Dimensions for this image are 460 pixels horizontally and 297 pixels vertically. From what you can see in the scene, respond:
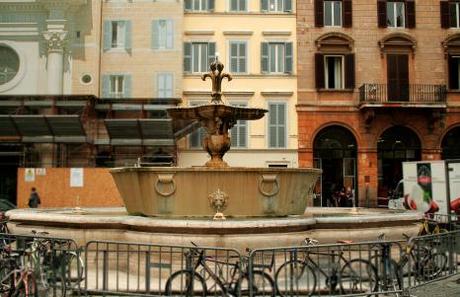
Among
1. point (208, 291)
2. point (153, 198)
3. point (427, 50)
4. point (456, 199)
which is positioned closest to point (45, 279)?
point (208, 291)

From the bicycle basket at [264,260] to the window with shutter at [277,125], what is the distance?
26010 millimetres

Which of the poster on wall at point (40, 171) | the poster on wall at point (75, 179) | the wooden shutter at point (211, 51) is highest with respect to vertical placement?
the wooden shutter at point (211, 51)

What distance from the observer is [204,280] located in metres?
8.08

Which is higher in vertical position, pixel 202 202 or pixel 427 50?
pixel 427 50

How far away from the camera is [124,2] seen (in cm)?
3519

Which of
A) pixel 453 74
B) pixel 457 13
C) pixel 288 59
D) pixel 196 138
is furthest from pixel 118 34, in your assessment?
pixel 457 13

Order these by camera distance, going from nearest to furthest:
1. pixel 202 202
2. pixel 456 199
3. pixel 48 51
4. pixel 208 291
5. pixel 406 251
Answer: pixel 208 291, pixel 406 251, pixel 202 202, pixel 456 199, pixel 48 51

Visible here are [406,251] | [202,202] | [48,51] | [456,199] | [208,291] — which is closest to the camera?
[208,291]

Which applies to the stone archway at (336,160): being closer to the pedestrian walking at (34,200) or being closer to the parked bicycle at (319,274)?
the pedestrian walking at (34,200)

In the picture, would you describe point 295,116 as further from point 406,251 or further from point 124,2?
point 406,251

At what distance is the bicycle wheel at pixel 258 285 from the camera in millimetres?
7754

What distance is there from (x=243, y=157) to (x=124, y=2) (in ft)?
37.4

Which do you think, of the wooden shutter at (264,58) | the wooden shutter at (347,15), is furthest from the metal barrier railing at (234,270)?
the wooden shutter at (347,15)

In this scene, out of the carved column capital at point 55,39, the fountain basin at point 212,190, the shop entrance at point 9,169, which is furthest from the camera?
the carved column capital at point 55,39
